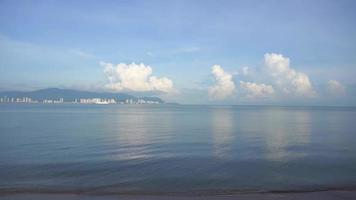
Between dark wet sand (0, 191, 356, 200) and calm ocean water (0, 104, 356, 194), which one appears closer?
dark wet sand (0, 191, 356, 200)

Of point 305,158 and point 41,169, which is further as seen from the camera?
point 305,158

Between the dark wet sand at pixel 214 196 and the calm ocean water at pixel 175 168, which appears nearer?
the dark wet sand at pixel 214 196

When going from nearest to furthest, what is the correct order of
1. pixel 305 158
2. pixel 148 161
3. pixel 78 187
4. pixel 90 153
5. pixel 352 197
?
pixel 352 197 < pixel 78 187 < pixel 148 161 < pixel 305 158 < pixel 90 153

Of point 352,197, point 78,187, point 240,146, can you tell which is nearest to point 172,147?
point 240,146

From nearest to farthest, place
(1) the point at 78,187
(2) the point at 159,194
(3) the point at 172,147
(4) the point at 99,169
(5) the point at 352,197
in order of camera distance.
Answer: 1. (5) the point at 352,197
2. (2) the point at 159,194
3. (1) the point at 78,187
4. (4) the point at 99,169
5. (3) the point at 172,147

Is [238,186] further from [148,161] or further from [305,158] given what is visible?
[305,158]

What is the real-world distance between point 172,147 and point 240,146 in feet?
21.3

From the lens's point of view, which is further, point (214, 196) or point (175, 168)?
point (175, 168)

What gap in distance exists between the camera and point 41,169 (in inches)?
896

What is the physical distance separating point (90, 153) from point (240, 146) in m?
13.9

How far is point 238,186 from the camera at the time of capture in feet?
61.0

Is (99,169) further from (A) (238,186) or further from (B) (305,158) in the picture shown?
(B) (305,158)

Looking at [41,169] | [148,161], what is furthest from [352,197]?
[41,169]

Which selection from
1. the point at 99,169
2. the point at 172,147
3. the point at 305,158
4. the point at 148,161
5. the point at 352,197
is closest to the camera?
the point at 352,197
